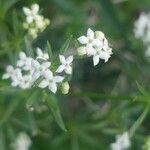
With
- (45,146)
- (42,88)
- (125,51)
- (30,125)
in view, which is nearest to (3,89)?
(42,88)

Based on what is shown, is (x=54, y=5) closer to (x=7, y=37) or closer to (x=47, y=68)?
(x=7, y=37)

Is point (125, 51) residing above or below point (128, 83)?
above

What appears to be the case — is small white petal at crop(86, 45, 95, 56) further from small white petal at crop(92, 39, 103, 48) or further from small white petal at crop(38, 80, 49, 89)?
small white petal at crop(38, 80, 49, 89)

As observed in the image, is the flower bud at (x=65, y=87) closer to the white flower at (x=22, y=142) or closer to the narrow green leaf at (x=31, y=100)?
the narrow green leaf at (x=31, y=100)

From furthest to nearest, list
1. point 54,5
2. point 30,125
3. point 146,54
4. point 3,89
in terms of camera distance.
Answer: point 54,5 → point 146,54 → point 30,125 → point 3,89

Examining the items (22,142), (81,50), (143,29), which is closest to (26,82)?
(81,50)
